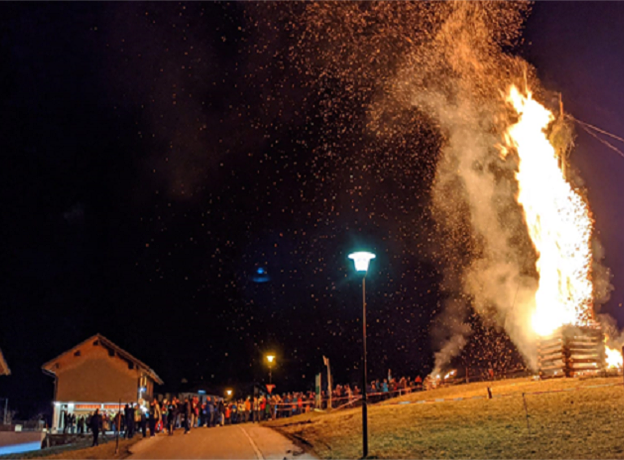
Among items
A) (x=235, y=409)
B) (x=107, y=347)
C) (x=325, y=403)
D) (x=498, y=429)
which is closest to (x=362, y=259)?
(x=498, y=429)

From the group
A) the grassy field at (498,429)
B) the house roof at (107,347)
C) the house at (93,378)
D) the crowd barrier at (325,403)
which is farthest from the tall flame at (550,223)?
the house at (93,378)

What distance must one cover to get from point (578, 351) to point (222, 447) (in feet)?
48.4

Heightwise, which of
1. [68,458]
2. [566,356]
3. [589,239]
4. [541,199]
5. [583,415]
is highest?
[541,199]

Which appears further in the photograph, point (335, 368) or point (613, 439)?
point (335, 368)

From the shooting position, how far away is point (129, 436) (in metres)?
27.8

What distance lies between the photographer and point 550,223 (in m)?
27.4

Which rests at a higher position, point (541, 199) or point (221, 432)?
point (541, 199)

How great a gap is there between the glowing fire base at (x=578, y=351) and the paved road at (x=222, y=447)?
11.8 meters

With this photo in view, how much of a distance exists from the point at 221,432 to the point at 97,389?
19.2m

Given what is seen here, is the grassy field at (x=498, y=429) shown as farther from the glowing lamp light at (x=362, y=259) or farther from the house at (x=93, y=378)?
the house at (x=93, y=378)

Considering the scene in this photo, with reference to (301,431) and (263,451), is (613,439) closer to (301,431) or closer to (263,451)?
(263,451)

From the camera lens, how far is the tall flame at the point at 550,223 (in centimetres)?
2673

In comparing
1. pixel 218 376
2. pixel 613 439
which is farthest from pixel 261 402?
pixel 218 376

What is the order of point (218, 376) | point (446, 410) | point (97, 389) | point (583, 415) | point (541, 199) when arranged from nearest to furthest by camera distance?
point (583, 415)
point (446, 410)
point (541, 199)
point (97, 389)
point (218, 376)
